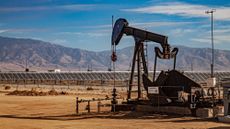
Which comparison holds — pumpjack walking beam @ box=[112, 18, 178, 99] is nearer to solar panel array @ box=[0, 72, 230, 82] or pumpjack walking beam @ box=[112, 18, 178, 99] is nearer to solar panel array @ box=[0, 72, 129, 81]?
solar panel array @ box=[0, 72, 129, 81]

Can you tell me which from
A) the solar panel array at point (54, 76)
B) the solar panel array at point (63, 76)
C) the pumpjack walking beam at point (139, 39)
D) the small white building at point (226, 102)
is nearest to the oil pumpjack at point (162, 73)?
the pumpjack walking beam at point (139, 39)

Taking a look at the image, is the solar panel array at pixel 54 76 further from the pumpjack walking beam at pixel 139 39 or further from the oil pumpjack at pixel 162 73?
the oil pumpjack at pixel 162 73

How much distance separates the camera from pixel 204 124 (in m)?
18.3

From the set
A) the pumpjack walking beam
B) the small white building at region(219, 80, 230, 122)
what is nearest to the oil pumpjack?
the pumpjack walking beam

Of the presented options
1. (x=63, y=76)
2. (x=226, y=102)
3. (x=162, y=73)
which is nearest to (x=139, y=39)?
(x=162, y=73)

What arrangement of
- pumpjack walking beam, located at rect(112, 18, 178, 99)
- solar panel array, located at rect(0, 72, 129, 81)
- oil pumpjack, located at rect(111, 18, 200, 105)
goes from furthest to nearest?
solar panel array, located at rect(0, 72, 129, 81), pumpjack walking beam, located at rect(112, 18, 178, 99), oil pumpjack, located at rect(111, 18, 200, 105)

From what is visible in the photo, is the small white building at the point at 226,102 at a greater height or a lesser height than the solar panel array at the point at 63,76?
lesser

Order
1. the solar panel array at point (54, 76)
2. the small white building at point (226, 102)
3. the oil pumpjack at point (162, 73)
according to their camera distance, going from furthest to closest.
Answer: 1. the solar panel array at point (54, 76)
2. the oil pumpjack at point (162, 73)
3. the small white building at point (226, 102)

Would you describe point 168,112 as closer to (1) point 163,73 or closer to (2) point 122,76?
(1) point 163,73

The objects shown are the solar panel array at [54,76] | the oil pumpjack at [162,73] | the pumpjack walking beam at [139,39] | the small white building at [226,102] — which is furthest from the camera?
the solar panel array at [54,76]

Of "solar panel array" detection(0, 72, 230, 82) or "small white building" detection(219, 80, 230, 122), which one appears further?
"solar panel array" detection(0, 72, 230, 82)

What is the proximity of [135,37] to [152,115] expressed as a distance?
17.6 ft

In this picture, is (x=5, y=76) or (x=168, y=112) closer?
Result: (x=168, y=112)

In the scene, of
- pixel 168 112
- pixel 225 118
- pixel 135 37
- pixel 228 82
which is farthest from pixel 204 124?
pixel 135 37
